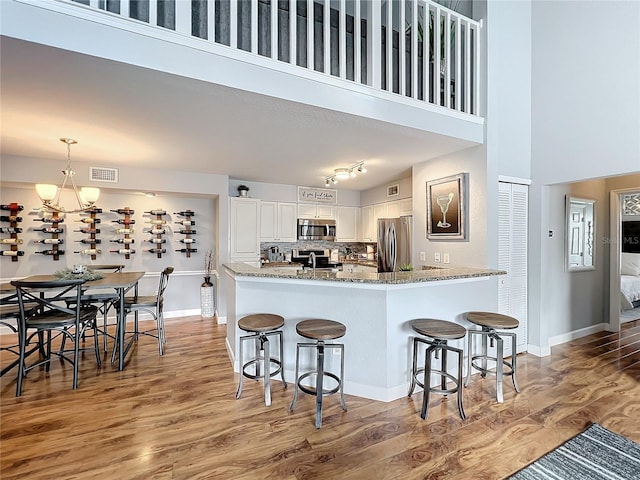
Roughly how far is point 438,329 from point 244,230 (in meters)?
3.76

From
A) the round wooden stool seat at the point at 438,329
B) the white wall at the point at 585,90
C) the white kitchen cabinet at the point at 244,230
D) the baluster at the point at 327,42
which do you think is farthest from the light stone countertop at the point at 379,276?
the white kitchen cabinet at the point at 244,230

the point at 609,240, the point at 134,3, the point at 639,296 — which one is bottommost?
the point at 639,296

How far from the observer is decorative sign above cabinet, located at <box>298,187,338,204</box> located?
6.04 meters

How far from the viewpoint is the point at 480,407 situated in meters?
2.48

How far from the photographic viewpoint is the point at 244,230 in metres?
5.21

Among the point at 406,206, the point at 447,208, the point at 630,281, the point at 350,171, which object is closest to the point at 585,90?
the point at 447,208

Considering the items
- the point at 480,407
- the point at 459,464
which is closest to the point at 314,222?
the point at 480,407

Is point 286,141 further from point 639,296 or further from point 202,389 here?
point 639,296

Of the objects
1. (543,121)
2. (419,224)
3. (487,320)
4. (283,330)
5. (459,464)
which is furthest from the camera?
(419,224)

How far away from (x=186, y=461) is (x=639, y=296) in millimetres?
7548

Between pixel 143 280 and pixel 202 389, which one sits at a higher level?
pixel 143 280

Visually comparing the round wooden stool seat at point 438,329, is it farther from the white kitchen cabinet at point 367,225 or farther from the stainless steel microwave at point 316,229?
the stainless steel microwave at point 316,229

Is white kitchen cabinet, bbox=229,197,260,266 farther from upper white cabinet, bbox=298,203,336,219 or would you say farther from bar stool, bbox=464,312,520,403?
bar stool, bbox=464,312,520,403

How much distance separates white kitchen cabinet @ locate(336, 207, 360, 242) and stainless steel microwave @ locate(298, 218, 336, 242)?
0.43 feet
